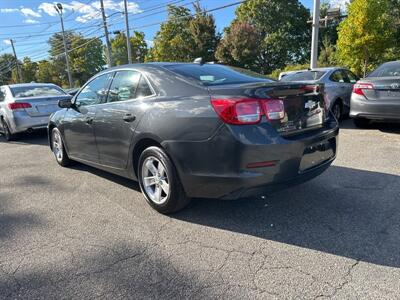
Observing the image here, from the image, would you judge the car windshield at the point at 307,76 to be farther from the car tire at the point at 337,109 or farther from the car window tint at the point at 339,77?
the car tire at the point at 337,109

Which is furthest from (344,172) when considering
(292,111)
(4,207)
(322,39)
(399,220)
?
(322,39)

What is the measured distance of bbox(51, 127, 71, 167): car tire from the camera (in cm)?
550

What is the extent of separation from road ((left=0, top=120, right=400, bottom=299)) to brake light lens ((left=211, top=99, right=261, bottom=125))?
103 cm

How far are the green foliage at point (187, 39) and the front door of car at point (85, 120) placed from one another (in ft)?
111

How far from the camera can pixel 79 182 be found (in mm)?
4812

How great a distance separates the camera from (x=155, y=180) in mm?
3564

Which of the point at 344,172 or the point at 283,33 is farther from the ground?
the point at 283,33

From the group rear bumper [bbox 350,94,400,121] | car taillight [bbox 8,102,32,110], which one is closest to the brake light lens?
rear bumper [bbox 350,94,400,121]

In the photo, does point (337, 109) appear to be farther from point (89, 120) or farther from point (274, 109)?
point (89, 120)

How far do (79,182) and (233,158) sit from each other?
2817 millimetres

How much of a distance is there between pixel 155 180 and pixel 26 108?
5.83 meters

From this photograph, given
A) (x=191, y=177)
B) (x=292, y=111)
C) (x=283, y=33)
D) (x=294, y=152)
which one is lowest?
(x=191, y=177)

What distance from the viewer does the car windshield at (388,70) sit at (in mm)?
6675

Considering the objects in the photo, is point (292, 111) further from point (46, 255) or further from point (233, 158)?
point (46, 255)
